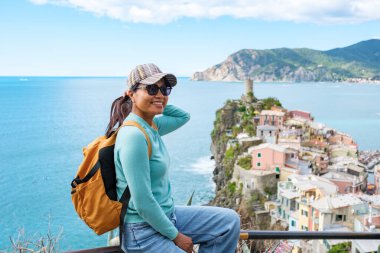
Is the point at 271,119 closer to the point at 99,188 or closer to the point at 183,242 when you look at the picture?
the point at 183,242

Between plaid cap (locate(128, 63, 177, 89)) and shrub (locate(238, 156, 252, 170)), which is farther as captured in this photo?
shrub (locate(238, 156, 252, 170))

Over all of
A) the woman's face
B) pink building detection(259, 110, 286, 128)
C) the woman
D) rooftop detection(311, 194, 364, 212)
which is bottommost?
rooftop detection(311, 194, 364, 212)

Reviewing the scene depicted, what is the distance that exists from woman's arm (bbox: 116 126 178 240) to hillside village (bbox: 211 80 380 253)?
1403 cm

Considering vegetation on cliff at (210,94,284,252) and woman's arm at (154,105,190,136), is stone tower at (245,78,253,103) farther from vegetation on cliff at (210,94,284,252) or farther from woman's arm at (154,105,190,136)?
woman's arm at (154,105,190,136)

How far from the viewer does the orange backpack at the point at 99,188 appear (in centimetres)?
201

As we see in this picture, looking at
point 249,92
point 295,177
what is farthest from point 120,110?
point 249,92

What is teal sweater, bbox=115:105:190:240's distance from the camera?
76.9 inches

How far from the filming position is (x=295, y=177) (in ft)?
87.1

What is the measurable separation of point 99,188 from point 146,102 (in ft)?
1.59

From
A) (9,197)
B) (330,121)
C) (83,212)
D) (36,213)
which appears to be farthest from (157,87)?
(330,121)

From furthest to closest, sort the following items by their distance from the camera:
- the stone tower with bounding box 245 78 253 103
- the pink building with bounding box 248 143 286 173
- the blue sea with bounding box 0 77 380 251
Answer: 1. the stone tower with bounding box 245 78 253 103
2. the pink building with bounding box 248 143 286 173
3. the blue sea with bounding box 0 77 380 251

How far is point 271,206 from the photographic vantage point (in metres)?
25.8

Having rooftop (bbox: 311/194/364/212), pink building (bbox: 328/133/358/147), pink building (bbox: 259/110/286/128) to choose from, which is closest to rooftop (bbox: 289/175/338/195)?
rooftop (bbox: 311/194/364/212)

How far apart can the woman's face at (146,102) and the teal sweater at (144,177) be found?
6 centimetres
